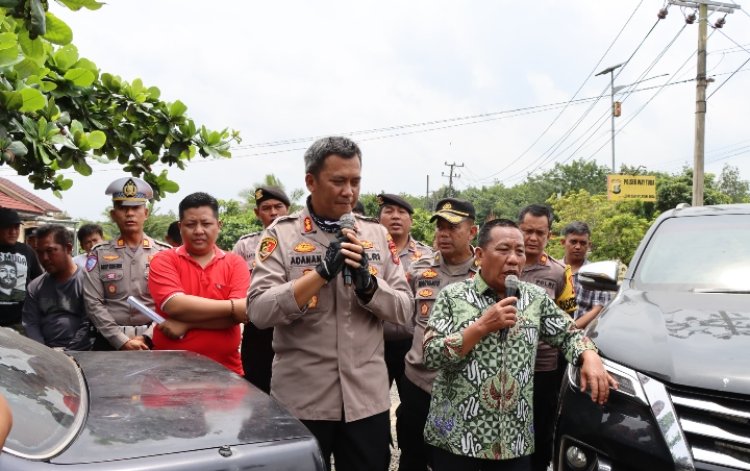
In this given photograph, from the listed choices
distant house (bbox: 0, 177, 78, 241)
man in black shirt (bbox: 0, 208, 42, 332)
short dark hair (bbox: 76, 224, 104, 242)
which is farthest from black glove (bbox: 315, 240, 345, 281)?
distant house (bbox: 0, 177, 78, 241)

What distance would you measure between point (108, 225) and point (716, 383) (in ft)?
136

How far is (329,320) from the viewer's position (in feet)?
8.24

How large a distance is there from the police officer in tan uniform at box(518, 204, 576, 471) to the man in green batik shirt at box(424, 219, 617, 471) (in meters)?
0.97

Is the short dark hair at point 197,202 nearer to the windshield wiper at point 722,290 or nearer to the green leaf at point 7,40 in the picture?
the green leaf at point 7,40

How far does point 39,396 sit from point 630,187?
85.4ft

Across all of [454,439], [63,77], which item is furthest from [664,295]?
[63,77]

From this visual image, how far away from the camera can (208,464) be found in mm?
1476

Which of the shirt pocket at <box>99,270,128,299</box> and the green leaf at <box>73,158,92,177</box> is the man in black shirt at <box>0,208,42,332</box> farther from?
the green leaf at <box>73,158,92,177</box>

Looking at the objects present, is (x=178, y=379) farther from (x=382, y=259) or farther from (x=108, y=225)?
(x=108, y=225)

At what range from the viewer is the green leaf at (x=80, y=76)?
343cm

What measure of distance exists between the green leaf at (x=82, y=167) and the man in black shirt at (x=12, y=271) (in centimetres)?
151

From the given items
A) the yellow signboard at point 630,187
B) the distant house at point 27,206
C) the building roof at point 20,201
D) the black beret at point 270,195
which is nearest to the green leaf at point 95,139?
the black beret at point 270,195

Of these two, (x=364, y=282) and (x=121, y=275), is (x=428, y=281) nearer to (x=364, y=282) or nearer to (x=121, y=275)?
(x=364, y=282)

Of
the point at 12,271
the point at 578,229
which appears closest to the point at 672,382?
the point at 578,229
